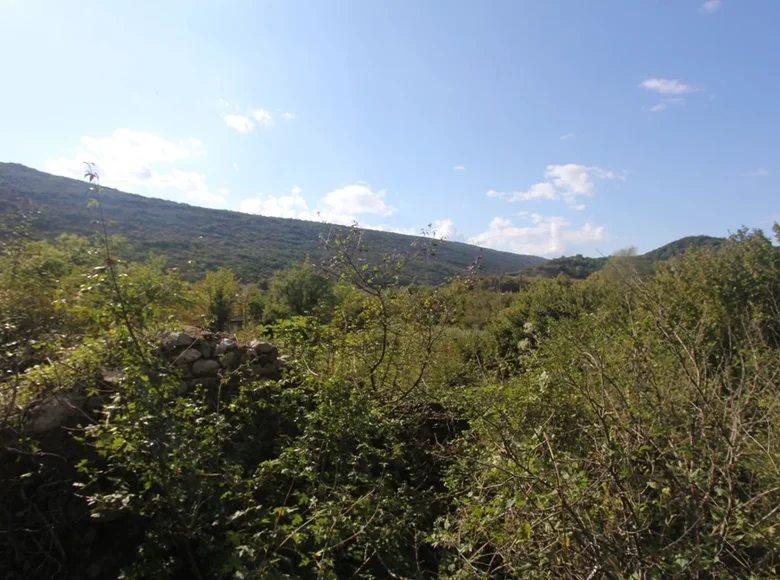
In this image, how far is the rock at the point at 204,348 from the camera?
15.0 feet

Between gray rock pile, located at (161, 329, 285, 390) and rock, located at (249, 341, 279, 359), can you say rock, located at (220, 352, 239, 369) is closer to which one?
gray rock pile, located at (161, 329, 285, 390)

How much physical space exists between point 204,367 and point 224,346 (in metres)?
0.33

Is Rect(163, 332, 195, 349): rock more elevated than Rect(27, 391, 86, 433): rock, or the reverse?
Rect(163, 332, 195, 349): rock

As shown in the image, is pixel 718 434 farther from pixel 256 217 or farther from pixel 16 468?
pixel 256 217

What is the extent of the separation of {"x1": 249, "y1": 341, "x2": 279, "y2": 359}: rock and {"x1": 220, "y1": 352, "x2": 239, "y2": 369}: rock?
28 centimetres

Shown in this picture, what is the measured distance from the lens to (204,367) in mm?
4461

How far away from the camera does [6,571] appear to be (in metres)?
2.78

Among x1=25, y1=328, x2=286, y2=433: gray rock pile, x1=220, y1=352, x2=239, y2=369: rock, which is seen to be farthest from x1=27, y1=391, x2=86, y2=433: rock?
x1=220, y1=352, x2=239, y2=369: rock

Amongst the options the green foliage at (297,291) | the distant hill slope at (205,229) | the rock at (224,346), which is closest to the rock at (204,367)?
the rock at (224,346)

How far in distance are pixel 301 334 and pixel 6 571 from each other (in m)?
2.98

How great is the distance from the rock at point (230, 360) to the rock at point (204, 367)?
8 centimetres

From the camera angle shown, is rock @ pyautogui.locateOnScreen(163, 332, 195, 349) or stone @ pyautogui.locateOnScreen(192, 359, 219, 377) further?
stone @ pyautogui.locateOnScreen(192, 359, 219, 377)

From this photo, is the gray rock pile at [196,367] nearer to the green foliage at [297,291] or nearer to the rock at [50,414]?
the rock at [50,414]

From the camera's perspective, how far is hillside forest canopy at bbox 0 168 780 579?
2223mm
